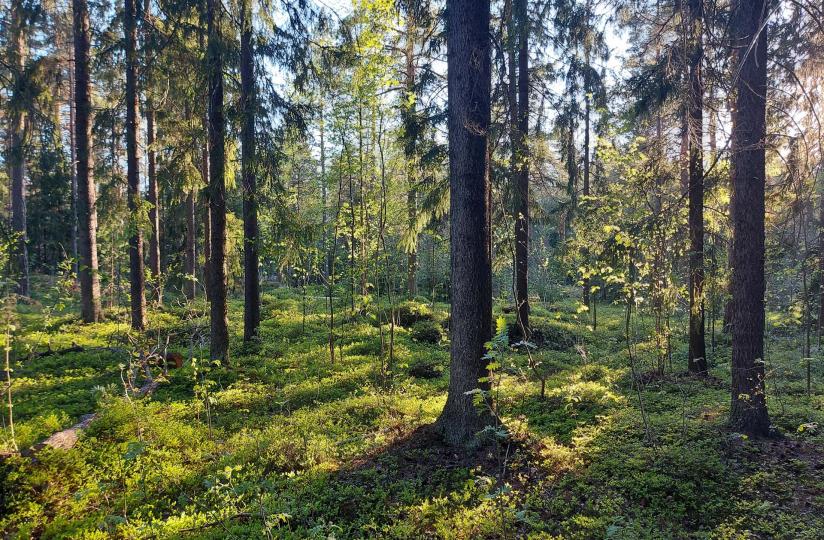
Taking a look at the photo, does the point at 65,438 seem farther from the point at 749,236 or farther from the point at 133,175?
the point at 749,236

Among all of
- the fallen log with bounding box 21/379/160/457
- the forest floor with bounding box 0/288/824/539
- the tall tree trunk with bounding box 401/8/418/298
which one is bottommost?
the forest floor with bounding box 0/288/824/539

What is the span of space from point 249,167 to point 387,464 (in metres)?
6.60

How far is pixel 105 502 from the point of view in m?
4.37

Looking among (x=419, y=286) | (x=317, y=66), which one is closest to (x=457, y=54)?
(x=317, y=66)

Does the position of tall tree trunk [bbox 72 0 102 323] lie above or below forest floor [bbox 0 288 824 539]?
above

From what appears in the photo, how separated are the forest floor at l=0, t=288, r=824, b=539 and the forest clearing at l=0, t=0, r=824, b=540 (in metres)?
0.04

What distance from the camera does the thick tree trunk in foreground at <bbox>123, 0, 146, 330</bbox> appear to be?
9.43m

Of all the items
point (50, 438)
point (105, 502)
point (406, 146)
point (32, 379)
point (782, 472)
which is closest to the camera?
point (105, 502)

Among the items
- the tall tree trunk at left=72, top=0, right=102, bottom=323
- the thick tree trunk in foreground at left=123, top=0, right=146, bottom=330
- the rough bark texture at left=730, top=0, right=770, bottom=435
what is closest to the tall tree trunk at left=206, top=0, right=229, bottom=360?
the thick tree trunk in foreground at left=123, top=0, right=146, bottom=330

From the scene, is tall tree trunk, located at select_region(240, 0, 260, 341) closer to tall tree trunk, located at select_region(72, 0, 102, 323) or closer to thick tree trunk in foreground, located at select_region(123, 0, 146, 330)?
thick tree trunk in foreground, located at select_region(123, 0, 146, 330)

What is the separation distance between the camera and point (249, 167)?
8656mm

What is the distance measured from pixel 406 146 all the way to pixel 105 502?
7.54 metres

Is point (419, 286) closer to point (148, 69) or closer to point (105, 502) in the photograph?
point (148, 69)

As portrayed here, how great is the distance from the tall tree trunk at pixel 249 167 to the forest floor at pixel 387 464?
279 centimetres
